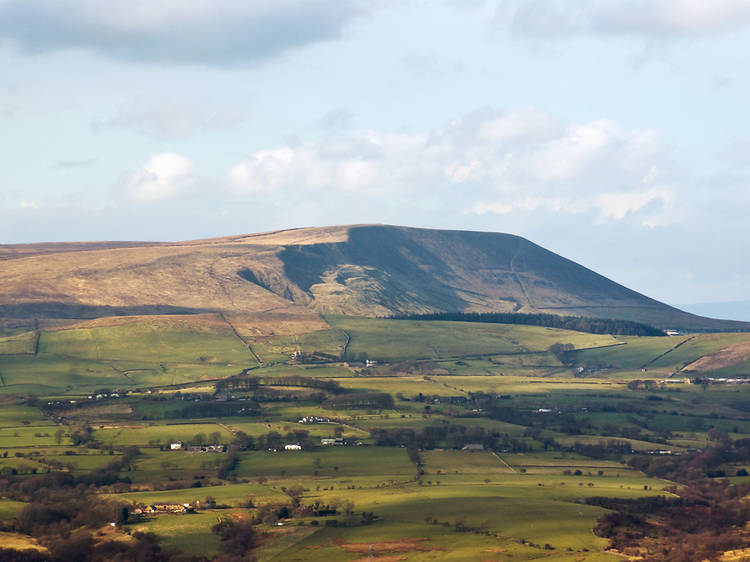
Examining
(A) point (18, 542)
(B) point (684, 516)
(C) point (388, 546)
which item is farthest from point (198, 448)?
(B) point (684, 516)

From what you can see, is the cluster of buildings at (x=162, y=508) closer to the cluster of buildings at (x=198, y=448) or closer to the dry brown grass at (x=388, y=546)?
the dry brown grass at (x=388, y=546)

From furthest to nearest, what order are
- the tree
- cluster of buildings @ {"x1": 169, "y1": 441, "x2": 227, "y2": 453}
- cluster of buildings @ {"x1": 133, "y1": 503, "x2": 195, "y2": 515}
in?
1. cluster of buildings @ {"x1": 169, "y1": 441, "x2": 227, "y2": 453}
2. cluster of buildings @ {"x1": 133, "y1": 503, "x2": 195, "y2": 515}
3. the tree

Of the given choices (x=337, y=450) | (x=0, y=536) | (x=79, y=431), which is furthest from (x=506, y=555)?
(x=79, y=431)

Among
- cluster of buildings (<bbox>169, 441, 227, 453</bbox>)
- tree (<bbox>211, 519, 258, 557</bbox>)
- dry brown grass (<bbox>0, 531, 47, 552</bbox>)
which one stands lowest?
dry brown grass (<bbox>0, 531, 47, 552</bbox>)

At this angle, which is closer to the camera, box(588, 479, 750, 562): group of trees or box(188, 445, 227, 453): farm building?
box(588, 479, 750, 562): group of trees

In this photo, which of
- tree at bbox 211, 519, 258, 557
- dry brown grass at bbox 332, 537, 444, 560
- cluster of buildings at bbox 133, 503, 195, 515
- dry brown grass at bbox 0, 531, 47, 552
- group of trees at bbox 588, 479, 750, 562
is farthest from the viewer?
cluster of buildings at bbox 133, 503, 195, 515

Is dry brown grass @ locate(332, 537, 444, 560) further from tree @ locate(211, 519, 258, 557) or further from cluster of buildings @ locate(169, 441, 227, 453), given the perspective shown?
cluster of buildings @ locate(169, 441, 227, 453)

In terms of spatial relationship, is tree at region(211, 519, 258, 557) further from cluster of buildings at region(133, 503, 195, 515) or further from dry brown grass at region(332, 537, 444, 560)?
dry brown grass at region(332, 537, 444, 560)

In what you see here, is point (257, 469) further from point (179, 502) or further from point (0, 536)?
point (0, 536)

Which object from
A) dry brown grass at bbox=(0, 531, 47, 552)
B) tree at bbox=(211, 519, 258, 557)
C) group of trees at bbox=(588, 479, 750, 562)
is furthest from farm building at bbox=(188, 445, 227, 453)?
group of trees at bbox=(588, 479, 750, 562)

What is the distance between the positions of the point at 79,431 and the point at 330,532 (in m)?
83.1

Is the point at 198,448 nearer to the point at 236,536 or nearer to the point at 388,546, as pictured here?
the point at 236,536

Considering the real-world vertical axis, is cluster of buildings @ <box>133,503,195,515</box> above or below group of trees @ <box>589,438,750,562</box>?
below

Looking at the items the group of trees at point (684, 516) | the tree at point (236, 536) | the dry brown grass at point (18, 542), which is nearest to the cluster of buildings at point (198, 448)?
the tree at point (236, 536)
